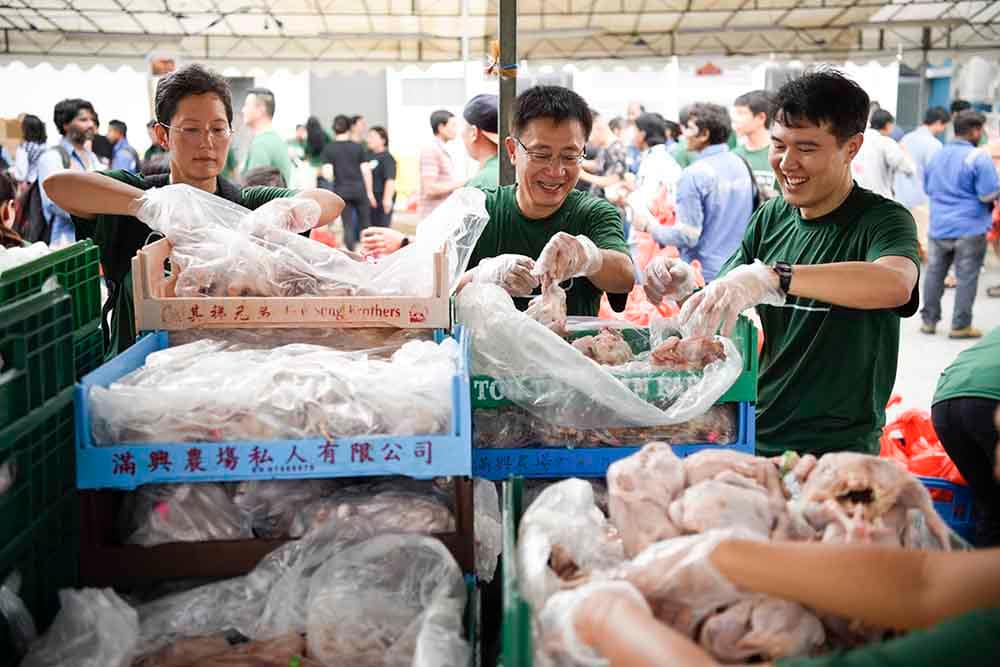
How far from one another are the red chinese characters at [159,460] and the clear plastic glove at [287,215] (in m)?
0.90

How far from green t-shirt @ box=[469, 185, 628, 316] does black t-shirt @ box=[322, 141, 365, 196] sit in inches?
344

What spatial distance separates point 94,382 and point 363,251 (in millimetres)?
1125

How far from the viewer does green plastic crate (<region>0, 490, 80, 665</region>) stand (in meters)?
1.67

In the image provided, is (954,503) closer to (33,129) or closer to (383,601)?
(383,601)

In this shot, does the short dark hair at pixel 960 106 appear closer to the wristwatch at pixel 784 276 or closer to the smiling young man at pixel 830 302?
the smiling young man at pixel 830 302

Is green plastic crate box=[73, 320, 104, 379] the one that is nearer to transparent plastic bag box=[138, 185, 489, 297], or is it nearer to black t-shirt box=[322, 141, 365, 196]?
transparent plastic bag box=[138, 185, 489, 297]

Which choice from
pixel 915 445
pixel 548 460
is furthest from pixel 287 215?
pixel 915 445

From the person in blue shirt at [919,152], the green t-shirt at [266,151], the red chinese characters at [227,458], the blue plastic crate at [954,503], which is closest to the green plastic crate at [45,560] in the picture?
the red chinese characters at [227,458]

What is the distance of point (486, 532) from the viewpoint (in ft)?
7.24

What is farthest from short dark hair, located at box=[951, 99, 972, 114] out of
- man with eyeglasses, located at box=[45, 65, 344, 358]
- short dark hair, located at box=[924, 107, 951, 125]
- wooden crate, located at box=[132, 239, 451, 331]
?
wooden crate, located at box=[132, 239, 451, 331]

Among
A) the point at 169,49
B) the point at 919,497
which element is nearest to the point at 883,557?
the point at 919,497

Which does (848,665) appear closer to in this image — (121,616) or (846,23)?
(121,616)

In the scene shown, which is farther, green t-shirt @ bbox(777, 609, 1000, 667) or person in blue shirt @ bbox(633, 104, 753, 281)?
person in blue shirt @ bbox(633, 104, 753, 281)

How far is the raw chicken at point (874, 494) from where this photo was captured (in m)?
1.61
